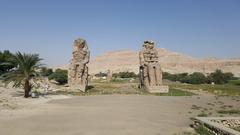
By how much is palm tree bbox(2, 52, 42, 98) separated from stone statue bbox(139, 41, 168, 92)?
13729 mm

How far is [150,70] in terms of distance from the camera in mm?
35969

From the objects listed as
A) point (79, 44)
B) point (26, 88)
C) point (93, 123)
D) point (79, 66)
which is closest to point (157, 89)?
point (79, 66)

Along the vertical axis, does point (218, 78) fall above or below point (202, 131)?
above

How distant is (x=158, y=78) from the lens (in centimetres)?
3575

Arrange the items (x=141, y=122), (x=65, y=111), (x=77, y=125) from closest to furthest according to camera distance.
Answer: (x=77, y=125) → (x=141, y=122) → (x=65, y=111)

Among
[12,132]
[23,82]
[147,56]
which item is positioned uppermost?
[147,56]

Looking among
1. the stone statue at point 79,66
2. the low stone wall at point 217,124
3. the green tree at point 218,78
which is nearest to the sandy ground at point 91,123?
the low stone wall at point 217,124

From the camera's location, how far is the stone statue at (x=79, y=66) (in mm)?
36625

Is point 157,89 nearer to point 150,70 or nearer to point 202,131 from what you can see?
point 150,70

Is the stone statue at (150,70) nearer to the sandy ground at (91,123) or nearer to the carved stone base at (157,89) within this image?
the carved stone base at (157,89)

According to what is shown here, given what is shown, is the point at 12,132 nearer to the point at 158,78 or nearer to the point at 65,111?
the point at 65,111

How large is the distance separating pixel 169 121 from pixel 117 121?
266 centimetres

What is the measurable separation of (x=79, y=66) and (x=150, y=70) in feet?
28.1

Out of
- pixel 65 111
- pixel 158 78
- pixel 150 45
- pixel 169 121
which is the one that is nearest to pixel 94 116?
pixel 65 111
